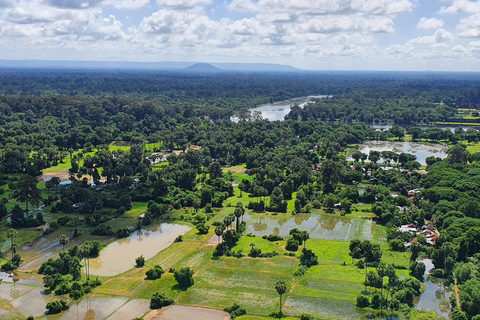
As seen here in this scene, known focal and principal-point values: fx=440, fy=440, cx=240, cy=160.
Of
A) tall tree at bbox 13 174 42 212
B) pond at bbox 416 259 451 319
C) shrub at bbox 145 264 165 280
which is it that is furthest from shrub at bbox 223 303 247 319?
tall tree at bbox 13 174 42 212

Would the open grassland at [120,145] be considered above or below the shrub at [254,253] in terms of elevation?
above

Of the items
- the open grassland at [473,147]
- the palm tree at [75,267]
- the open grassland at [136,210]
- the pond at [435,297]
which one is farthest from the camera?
Answer: the open grassland at [473,147]

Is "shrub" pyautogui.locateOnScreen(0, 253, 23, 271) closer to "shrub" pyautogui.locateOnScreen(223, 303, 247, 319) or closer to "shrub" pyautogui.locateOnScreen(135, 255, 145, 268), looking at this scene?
"shrub" pyautogui.locateOnScreen(135, 255, 145, 268)

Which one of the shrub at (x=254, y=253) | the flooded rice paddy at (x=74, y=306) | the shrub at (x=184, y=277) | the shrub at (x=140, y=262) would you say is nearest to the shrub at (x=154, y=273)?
the shrub at (x=184, y=277)

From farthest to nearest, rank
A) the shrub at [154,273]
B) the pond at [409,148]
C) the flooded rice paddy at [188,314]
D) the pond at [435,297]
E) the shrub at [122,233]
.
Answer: the pond at [409,148]
the shrub at [122,233]
the shrub at [154,273]
the pond at [435,297]
the flooded rice paddy at [188,314]

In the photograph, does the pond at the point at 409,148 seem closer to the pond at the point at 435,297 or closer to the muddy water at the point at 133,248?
the muddy water at the point at 133,248

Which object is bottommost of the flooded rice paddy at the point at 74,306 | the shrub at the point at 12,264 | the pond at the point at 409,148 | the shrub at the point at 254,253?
the flooded rice paddy at the point at 74,306

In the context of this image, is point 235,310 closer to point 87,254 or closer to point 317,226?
point 87,254

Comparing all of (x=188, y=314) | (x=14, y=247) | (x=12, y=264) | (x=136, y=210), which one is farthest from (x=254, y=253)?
(x=14, y=247)
